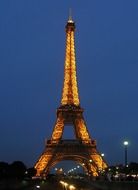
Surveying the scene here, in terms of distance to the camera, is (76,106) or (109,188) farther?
(76,106)

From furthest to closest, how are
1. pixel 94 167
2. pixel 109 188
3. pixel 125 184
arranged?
pixel 94 167 → pixel 109 188 → pixel 125 184

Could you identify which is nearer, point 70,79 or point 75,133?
point 70,79

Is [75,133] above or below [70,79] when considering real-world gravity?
below

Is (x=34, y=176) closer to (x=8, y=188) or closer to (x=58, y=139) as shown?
(x=58, y=139)

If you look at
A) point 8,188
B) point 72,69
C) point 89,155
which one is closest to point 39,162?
point 89,155

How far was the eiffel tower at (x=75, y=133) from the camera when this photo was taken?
112 metres

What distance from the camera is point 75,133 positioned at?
376 feet

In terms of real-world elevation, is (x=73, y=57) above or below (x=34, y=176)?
above

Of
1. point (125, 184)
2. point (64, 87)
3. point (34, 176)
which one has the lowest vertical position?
point (125, 184)

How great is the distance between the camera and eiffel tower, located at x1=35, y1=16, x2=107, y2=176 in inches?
4400

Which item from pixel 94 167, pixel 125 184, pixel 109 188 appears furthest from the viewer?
pixel 94 167

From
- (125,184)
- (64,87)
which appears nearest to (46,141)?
(64,87)

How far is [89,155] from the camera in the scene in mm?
111875

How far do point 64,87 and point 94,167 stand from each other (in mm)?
17233
